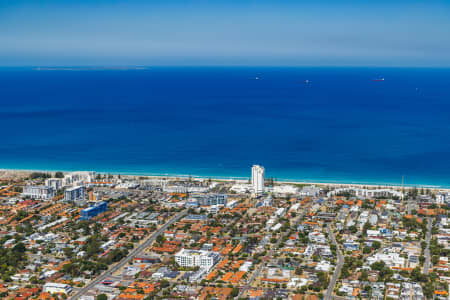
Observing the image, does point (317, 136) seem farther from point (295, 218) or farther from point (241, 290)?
point (241, 290)

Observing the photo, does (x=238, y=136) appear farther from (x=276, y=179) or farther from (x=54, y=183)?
(x=54, y=183)

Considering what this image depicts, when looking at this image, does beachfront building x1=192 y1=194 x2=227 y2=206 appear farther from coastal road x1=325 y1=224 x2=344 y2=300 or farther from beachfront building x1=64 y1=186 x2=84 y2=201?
beachfront building x1=64 y1=186 x2=84 y2=201

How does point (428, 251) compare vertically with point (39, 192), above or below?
below

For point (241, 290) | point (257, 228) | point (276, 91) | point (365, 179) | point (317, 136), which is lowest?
point (241, 290)

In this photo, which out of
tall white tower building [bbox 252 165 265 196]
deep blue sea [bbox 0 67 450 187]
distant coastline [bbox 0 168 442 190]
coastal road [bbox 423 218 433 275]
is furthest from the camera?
deep blue sea [bbox 0 67 450 187]

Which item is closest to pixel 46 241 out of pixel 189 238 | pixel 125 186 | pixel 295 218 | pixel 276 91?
pixel 189 238

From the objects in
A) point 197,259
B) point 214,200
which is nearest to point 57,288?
point 197,259

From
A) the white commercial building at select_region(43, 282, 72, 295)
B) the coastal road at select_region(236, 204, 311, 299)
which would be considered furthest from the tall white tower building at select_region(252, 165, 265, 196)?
the white commercial building at select_region(43, 282, 72, 295)
